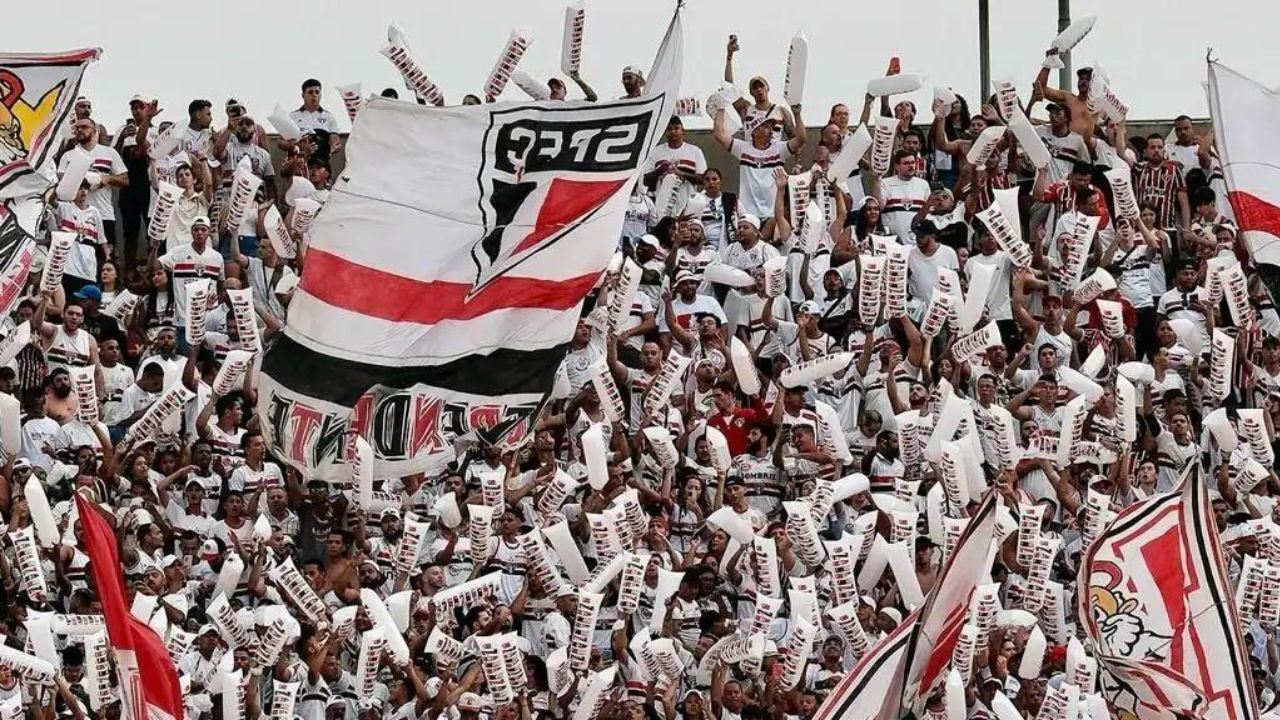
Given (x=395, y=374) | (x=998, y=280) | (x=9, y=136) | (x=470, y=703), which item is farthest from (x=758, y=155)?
(x=395, y=374)

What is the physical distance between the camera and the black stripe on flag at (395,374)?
12633 mm

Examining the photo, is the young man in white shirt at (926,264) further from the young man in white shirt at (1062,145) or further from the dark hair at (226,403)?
the dark hair at (226,403)

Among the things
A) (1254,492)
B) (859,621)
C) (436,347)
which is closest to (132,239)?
(859,621)

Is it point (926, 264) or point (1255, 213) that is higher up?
point (926, 264)

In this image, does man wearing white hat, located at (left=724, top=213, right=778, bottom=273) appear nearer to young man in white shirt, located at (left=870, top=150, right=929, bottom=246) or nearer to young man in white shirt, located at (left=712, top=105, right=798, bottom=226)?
young man in white shirt, located at (left=712, top=105, right=798, bottom=226)

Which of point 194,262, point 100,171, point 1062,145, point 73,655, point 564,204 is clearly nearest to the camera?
point 564,204

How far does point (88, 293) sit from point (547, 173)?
7.62 metres

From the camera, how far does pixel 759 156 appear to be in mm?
20906

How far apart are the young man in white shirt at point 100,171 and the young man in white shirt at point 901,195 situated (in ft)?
14.7

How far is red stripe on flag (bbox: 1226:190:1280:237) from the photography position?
535 inches

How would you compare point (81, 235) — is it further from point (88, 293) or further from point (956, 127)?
point (956, 127)

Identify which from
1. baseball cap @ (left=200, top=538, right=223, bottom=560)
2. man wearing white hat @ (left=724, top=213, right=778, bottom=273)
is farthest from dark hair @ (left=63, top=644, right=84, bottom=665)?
man wearing white hat @ (left=724, top=213, right=778, bottom=273)

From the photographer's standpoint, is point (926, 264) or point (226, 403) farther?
point (926, 264)

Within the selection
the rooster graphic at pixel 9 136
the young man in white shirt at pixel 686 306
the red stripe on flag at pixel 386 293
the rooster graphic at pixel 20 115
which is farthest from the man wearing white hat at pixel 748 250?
the red stripe on flag at pixel 386 293
